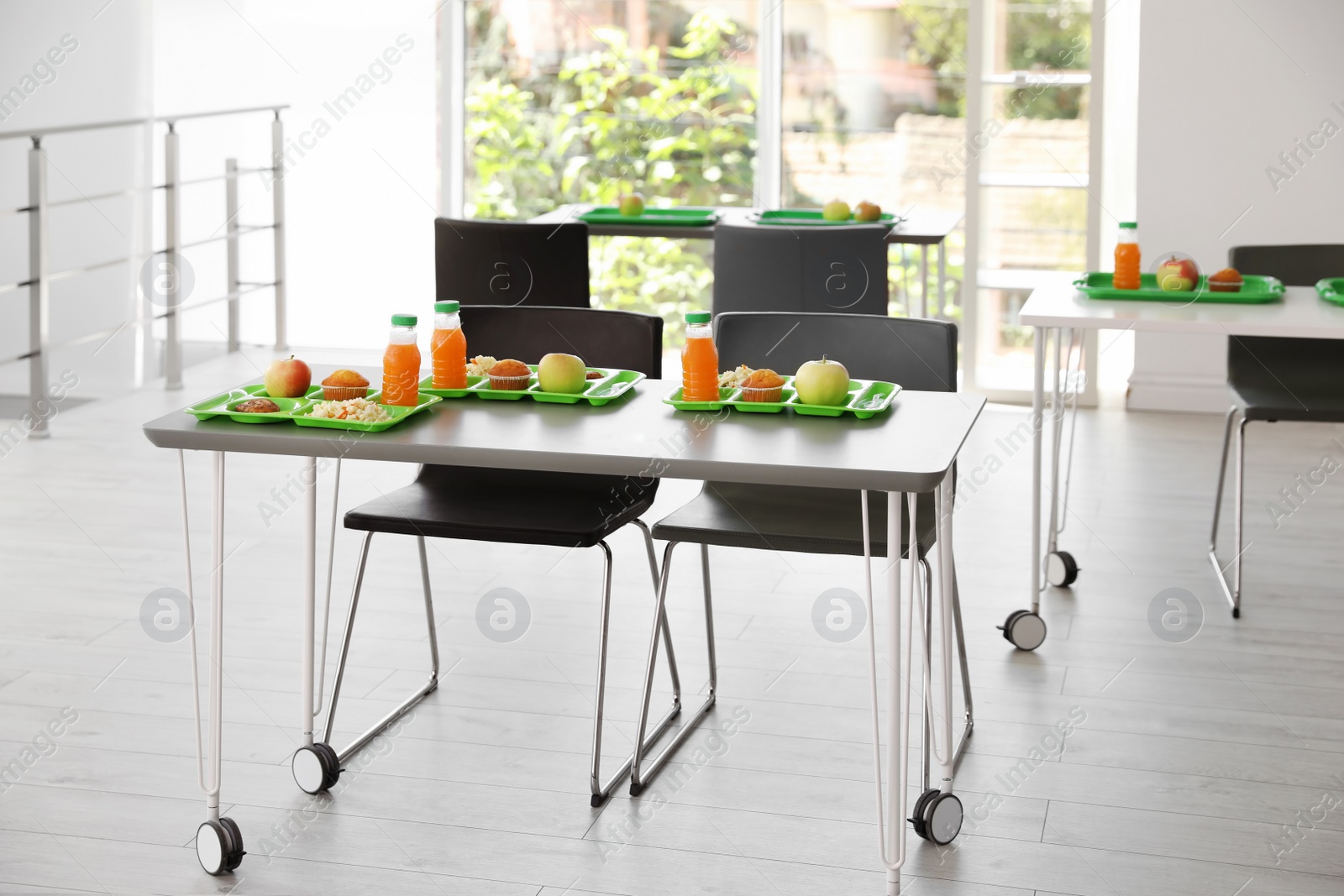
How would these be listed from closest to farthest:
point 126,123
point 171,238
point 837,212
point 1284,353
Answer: point 1284,353 < point 837,212 < point 126,123 < point 171,238

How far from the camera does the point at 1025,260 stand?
5426 mm

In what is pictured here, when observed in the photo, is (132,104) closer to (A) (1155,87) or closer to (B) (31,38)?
(B) (31,38)

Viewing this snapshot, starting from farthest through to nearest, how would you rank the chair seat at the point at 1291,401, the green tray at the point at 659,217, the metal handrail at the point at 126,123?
the metal handrail at the point at 126,123, the green tray at the point at 659,217, the chair seat at the point at 1291,401

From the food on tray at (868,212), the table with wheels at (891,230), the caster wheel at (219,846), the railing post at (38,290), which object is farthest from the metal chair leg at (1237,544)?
the railing post at (38,290)

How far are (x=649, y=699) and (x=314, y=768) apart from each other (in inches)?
21.4

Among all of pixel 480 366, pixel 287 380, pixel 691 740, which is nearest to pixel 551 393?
pixel 480 366

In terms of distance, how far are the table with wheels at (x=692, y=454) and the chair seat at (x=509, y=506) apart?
0.77 feet

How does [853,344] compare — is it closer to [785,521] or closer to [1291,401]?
[785,521]

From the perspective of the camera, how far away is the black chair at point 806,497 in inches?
91.4

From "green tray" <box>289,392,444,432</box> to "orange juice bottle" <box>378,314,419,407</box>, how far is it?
0.01 meters

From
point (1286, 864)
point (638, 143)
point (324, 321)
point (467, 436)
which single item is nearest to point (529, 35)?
point (638, 143)

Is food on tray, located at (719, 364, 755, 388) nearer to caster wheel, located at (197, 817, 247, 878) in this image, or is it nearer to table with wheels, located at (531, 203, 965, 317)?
caster wheel, located at (197, 817, 247, 878)

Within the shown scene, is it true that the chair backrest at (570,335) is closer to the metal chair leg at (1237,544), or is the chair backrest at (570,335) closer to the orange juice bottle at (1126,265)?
the orange juice bottle at (1126,265)

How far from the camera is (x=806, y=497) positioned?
8.50ft
